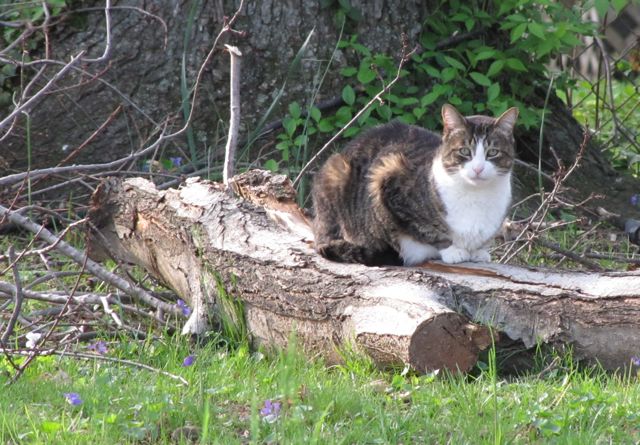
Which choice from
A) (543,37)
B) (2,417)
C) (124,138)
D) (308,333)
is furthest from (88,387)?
(543,37)

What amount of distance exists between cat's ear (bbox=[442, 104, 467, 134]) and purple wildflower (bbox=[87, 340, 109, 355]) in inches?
69.1

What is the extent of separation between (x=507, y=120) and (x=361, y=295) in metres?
1.25

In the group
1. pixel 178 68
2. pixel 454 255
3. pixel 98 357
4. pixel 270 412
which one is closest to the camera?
pixel 270 412

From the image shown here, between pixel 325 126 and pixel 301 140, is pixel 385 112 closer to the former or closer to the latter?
pixel 325 126

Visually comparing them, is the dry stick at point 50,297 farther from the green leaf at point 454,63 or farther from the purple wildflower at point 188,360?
the green leaf at point 454,63

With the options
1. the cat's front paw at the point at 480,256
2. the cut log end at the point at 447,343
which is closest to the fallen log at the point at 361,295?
the cut log end at the point at 447,343

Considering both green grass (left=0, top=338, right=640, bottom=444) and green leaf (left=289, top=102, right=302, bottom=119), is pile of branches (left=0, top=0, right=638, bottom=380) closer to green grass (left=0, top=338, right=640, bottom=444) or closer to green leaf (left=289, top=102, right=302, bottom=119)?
green grass (left=0, top=338, right=640, bottom=444)

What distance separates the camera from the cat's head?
168 inches

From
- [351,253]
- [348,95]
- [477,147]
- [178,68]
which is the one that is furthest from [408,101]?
[351,253]

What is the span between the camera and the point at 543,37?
18.4ft

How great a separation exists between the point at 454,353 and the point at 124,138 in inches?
128

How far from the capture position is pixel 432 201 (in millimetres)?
4348

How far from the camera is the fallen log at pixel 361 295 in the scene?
11.3ft

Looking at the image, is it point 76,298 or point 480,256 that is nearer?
point 76,298
